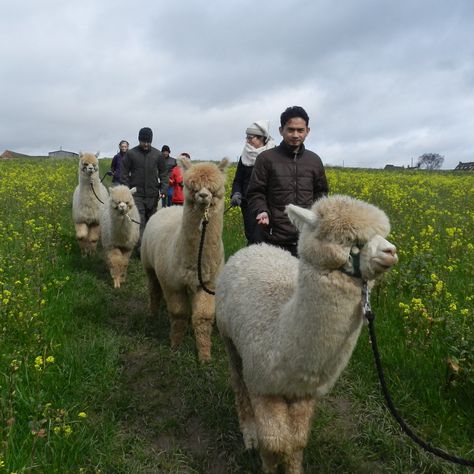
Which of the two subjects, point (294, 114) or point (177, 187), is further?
point (177, 187)

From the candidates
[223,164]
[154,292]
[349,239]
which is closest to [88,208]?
[154,292]

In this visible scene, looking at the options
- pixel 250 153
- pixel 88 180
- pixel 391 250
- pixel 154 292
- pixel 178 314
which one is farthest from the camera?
pixel 88 180

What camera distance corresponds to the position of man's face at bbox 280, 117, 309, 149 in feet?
13.5

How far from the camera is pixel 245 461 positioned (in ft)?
11.0

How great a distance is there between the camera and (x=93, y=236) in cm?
906

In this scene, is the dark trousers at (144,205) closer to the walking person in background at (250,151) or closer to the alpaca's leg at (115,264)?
the alpaca's leg at (115,264)

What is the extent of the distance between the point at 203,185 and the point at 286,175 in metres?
0.86

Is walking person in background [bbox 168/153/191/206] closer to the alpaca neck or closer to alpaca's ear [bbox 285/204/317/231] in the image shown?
the alpaca neck

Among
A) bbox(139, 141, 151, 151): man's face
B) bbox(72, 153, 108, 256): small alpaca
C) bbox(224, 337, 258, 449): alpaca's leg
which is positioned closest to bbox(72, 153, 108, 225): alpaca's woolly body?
bbox(72, 153, 108, 256): small alpaca

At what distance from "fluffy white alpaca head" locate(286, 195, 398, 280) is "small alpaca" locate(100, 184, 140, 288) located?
565 cm

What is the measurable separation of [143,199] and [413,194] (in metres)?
7.77

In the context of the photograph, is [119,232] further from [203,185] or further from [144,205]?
[203,185]

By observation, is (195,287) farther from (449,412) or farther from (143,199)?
(143,199)

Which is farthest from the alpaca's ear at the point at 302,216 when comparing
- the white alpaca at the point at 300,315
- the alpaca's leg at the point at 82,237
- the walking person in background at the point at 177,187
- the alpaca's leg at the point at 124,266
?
the walking person in background at the point at 177,187
